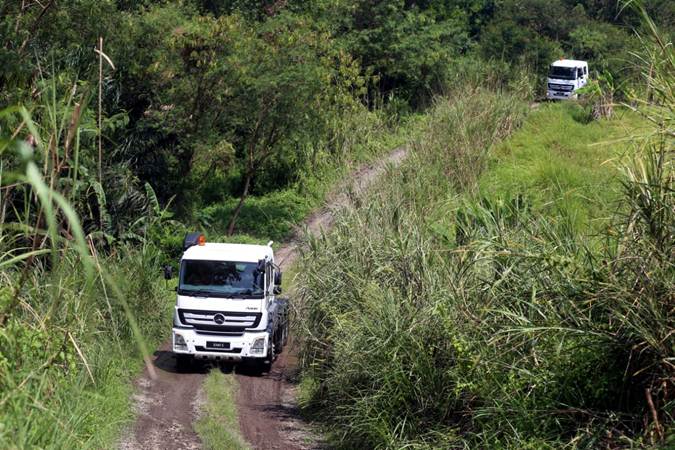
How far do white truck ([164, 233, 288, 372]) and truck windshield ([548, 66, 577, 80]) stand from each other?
26113mm

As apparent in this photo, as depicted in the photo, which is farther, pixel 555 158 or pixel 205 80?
pixel 555 158

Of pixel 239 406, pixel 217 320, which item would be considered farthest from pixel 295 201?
pixel 239 406

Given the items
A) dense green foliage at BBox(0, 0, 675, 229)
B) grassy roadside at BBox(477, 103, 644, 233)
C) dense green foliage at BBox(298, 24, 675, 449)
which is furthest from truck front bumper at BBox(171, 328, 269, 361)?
dense green foliage at BBox(0, 0, 675, 229)

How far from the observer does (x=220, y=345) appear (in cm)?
1688

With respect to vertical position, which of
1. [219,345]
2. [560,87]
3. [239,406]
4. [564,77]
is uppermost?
[239,406]

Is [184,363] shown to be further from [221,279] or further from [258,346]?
[221,279]

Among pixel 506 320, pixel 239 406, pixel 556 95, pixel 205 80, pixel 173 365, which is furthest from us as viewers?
pixel 556 95

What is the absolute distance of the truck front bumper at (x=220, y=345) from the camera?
16.8 metres

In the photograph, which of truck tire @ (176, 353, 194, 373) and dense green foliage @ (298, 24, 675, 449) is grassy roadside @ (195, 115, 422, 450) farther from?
dense green foliage @ (298, 24, 675, 449)

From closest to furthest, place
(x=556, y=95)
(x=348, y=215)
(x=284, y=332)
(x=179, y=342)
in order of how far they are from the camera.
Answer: (x=348, y=215) < (x=179, y=342) < (x=284, y=332) < (x=556, y=95)

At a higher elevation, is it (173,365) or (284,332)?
(173,365)

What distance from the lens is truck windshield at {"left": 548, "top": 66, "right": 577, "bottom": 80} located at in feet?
132

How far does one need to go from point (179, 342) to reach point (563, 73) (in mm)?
27731

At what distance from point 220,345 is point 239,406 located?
218cm
